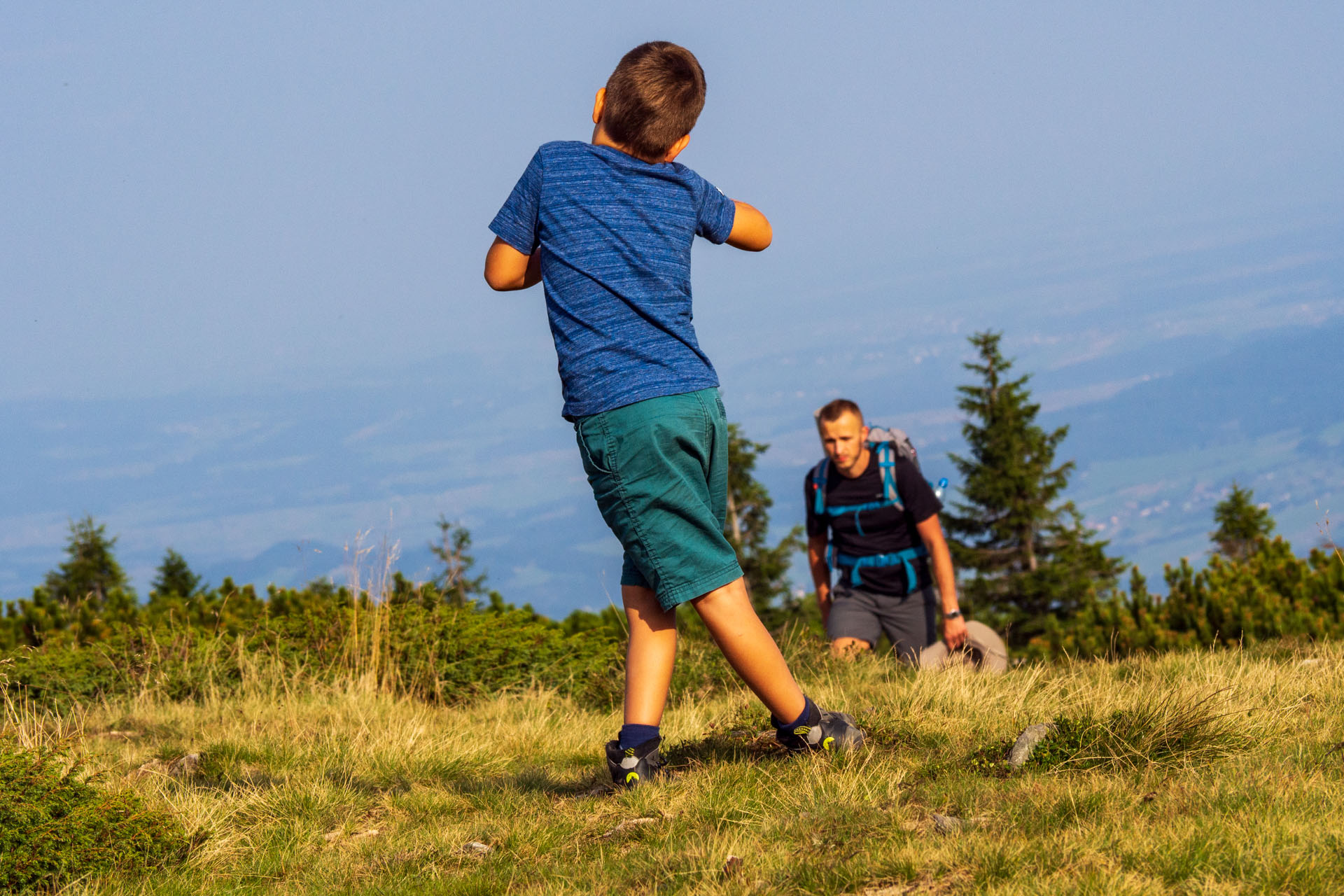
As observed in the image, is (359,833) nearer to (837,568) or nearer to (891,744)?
(891,744)

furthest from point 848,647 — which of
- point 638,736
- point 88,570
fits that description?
point 88,570

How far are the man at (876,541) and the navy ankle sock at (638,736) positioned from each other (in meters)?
3.46

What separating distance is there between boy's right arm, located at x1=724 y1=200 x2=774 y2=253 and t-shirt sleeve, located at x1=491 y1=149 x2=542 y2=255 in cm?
63

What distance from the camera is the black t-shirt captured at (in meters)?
7.17

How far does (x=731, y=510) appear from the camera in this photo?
28859 mm

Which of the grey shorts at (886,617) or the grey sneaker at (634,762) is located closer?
the grey sneaker at (634,762)

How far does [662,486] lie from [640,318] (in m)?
0.50

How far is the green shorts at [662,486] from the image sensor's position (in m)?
3.39

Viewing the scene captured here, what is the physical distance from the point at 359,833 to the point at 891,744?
70.3 inches

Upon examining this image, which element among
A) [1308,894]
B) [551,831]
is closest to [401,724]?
[551,831]

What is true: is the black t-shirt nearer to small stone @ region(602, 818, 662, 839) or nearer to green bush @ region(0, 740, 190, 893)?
small stone @ region(602, 818, 662, 839)

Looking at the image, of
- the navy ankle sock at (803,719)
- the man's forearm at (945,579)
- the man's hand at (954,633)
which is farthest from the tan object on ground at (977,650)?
the navy ankle sock at (803,719)

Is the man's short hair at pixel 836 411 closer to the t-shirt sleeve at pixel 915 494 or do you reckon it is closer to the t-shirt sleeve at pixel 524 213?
the t-shirt sleeve at pixel 915 494

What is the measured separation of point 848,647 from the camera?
6.91 meters
